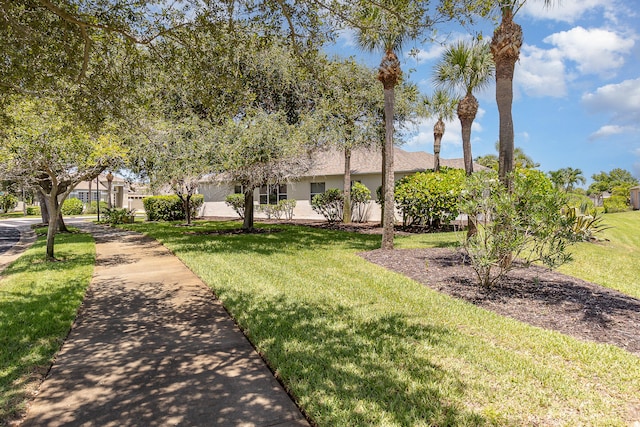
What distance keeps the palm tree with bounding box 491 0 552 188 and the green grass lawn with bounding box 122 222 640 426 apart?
12.9 feet

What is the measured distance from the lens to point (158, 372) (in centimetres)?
405

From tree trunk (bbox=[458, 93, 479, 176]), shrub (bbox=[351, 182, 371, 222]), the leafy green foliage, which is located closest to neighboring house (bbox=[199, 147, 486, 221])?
shrub (bbox=[351, 182, 371, 222])

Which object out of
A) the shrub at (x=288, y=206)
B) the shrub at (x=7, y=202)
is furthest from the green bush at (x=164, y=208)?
the shrub at (x=7, y=202)

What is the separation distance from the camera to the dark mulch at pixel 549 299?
521cm

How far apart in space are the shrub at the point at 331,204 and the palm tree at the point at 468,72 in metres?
9.91

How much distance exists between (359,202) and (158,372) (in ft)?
62.7

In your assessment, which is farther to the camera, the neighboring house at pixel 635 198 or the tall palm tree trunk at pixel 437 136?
the neighboring house at pixel 635 198

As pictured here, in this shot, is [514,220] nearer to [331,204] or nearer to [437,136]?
[437,136]

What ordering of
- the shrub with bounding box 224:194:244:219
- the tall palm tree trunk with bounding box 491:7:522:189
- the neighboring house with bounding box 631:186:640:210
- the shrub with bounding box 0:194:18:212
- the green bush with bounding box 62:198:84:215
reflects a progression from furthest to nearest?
the neighboring house with bounding box 631:186:640:210 < the shrub with bounding box 0:194:18:212 < the green bush with bounding box 62:198:84:215 < the shrub with bounding box 224:194:244:219 < the tall palm tree trunk with bounding box 491:7:522:189

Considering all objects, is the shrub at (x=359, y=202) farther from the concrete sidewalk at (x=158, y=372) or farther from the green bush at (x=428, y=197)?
the concrete sidewalk at (x=158, y=372)

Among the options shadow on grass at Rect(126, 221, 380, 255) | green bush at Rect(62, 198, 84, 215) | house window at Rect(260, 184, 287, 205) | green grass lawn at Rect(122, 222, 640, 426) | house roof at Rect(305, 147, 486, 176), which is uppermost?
house roof at Rect(305, 147, 486, 176)

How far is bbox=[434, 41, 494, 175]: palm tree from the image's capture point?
13.9 m

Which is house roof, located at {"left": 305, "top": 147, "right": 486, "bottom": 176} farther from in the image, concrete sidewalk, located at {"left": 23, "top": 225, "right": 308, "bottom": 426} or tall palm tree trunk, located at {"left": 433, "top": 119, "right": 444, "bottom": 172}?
concrete sidewalk, located at {"left": 23, "top": 225, "right": 308, "bottom": 426}

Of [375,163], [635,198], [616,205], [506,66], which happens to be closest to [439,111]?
[375,163]
